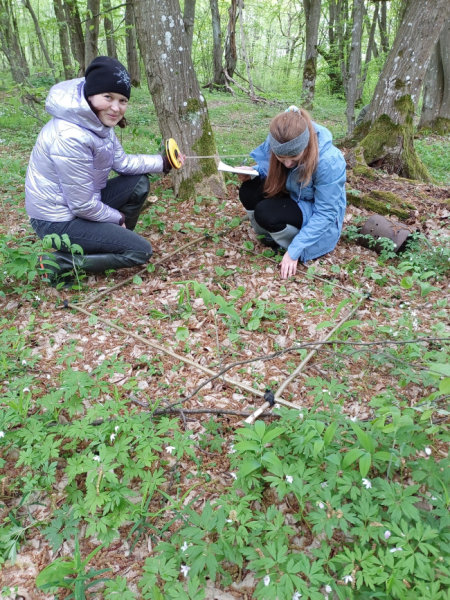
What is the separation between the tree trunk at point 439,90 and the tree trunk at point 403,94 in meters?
5.18

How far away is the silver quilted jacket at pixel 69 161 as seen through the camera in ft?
9.72

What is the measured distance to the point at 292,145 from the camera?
3008mm

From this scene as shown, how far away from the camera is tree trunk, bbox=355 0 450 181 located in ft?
16.2

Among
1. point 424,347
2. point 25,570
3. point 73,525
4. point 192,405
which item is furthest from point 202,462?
point 424,347

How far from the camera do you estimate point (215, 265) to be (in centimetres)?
379

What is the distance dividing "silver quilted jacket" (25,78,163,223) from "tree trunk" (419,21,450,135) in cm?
953

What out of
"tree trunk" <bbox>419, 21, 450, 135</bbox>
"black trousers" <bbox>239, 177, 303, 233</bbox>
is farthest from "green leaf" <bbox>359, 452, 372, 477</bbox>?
"tree trunk" <bbox>419, 21, 450, 135</bbox>

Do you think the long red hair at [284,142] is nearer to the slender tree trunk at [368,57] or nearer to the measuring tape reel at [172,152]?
the measuring tape reel at [172,152]

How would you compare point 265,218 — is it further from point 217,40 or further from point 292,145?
point 217,40

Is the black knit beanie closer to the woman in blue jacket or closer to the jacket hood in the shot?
the jacket hood

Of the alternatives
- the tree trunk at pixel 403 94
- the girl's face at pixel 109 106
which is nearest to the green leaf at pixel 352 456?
the girl's face at pixel 109 106

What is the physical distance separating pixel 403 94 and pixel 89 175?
445 centimetres

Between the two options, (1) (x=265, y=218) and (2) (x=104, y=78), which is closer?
(2) (x=104, y=78)

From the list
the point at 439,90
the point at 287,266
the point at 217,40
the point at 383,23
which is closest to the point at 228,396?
the point at 287,266
